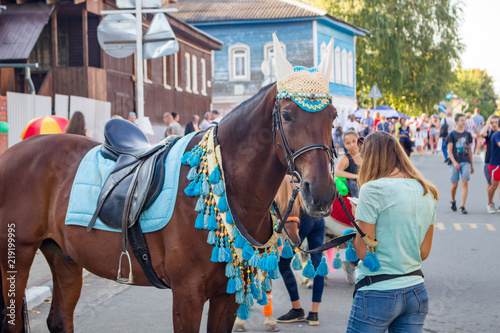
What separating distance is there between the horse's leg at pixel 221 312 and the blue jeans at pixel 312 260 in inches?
109

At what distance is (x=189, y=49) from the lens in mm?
30625

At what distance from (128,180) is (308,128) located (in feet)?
4.45

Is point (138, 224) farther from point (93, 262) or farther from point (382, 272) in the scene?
point (382, 272)

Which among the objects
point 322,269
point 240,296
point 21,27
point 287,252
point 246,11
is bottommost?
point 240,296

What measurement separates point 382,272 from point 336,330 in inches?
102

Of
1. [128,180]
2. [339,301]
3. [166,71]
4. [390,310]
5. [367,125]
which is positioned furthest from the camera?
[367,125]

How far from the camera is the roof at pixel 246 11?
42.3 meters

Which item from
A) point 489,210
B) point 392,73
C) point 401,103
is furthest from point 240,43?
point 489,210

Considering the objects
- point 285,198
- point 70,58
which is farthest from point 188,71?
point 285,198

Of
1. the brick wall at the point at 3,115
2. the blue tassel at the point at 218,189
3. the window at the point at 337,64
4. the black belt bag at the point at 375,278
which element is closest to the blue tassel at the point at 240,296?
the blue tassel at the point at 218,189

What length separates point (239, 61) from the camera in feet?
146

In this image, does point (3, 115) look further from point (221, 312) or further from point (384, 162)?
point (384, 162)

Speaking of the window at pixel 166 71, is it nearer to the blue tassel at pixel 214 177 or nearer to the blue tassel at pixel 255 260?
the blue tassel at pixel 214 177

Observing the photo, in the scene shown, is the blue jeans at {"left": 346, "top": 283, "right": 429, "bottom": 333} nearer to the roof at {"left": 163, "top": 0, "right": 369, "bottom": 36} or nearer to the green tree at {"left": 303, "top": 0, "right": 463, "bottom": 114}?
the roof at {"left": 163, "top": 0, "right": 369, "bottom": 36}
